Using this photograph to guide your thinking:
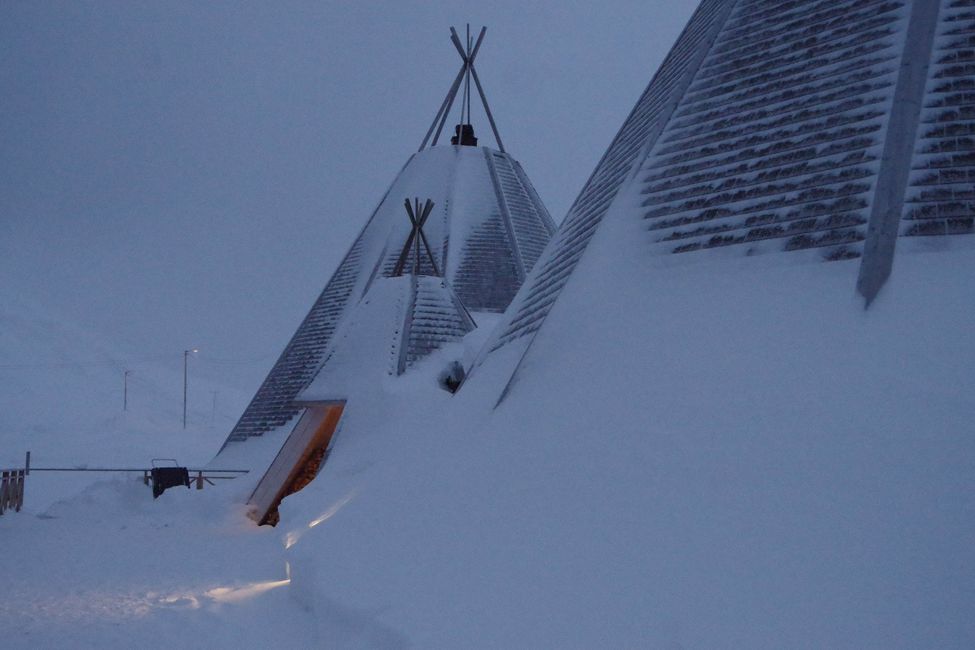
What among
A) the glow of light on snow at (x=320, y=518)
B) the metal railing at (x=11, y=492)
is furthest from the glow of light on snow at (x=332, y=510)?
the metal railing at (x=11, y=492)

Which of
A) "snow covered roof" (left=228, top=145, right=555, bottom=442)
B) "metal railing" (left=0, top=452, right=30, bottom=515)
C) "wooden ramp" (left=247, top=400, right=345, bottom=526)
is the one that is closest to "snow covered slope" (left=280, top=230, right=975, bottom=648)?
"wooden ramp" (left=247, top=400, right=345, bottom=526)

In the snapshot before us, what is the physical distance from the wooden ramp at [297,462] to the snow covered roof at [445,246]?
203 cm

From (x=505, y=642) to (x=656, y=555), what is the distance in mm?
856

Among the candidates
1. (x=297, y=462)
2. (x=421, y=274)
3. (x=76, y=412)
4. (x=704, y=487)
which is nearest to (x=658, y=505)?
(x=704, y=487)

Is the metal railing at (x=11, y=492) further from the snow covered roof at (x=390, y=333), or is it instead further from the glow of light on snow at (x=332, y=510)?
the glow of light on snow at (x=332, y=510)

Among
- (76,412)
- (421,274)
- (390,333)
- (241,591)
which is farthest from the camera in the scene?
(76,412)

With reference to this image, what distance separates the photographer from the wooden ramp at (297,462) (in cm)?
1259

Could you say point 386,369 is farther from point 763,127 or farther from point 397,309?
point 763,127

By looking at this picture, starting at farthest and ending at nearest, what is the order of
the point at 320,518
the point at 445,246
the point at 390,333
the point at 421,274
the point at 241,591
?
the point at 445,246 → the point at 421,274 → the point at 390,333 → the point at 320,518 → the point at 241,591

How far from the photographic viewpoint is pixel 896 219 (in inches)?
236

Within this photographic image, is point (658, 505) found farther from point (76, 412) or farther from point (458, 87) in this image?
point (76, 412)

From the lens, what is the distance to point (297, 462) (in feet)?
42.2

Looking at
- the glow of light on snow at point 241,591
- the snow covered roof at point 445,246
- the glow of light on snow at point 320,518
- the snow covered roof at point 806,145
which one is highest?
the snow covered roof at point 445,246

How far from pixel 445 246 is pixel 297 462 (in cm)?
559
